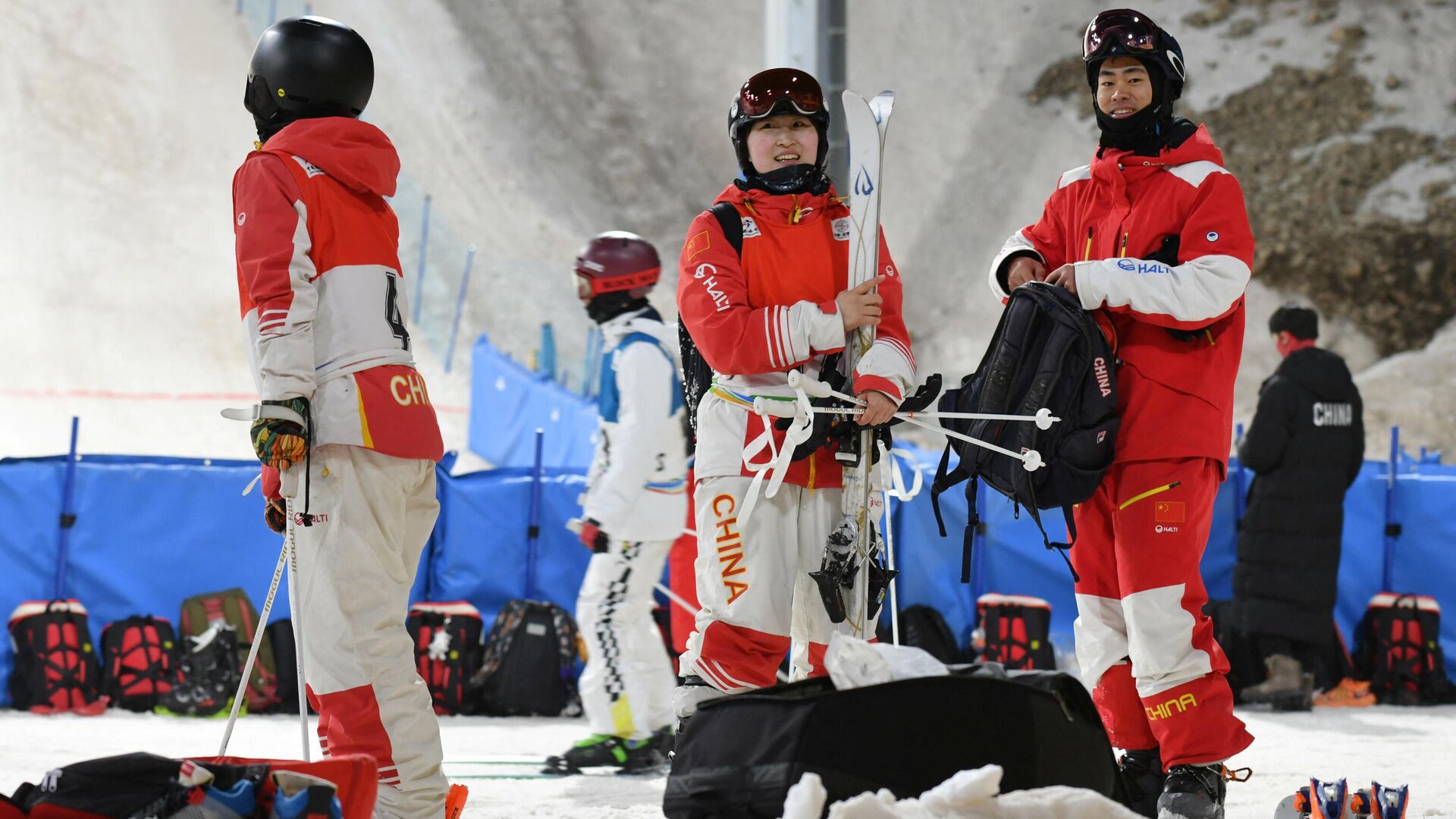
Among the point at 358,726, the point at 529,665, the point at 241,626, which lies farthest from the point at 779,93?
the point at 241,626

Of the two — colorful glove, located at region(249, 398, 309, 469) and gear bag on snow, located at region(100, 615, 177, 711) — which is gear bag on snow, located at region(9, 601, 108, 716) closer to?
gear bag on snow, located at region(100, 615, 177, 711)

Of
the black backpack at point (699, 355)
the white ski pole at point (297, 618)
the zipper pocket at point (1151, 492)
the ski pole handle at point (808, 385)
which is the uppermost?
the black backpack at point (699, 355)

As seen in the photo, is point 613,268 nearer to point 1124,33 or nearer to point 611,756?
point 611,756

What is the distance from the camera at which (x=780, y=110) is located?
145 inches

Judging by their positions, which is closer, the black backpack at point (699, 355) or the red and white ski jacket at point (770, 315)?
the red and white ski jacket at point (770, 315)

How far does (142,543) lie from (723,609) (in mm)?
4071

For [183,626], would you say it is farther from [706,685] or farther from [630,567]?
[706,685]

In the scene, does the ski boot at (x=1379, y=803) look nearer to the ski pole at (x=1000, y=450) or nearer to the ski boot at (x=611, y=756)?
the ski pole at (x=1000, y=450)

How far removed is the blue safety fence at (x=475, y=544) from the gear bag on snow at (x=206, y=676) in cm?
27

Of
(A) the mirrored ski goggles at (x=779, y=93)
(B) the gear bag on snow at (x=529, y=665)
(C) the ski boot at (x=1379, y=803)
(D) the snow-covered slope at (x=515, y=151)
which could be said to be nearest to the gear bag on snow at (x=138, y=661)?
(B) the gear bag on snow at (x=529, y=665)

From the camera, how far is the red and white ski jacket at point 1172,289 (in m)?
3.55

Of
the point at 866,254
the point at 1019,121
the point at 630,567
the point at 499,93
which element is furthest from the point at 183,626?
the point at 1019,121

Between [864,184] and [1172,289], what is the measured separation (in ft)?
2.65

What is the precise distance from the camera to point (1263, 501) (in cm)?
685
